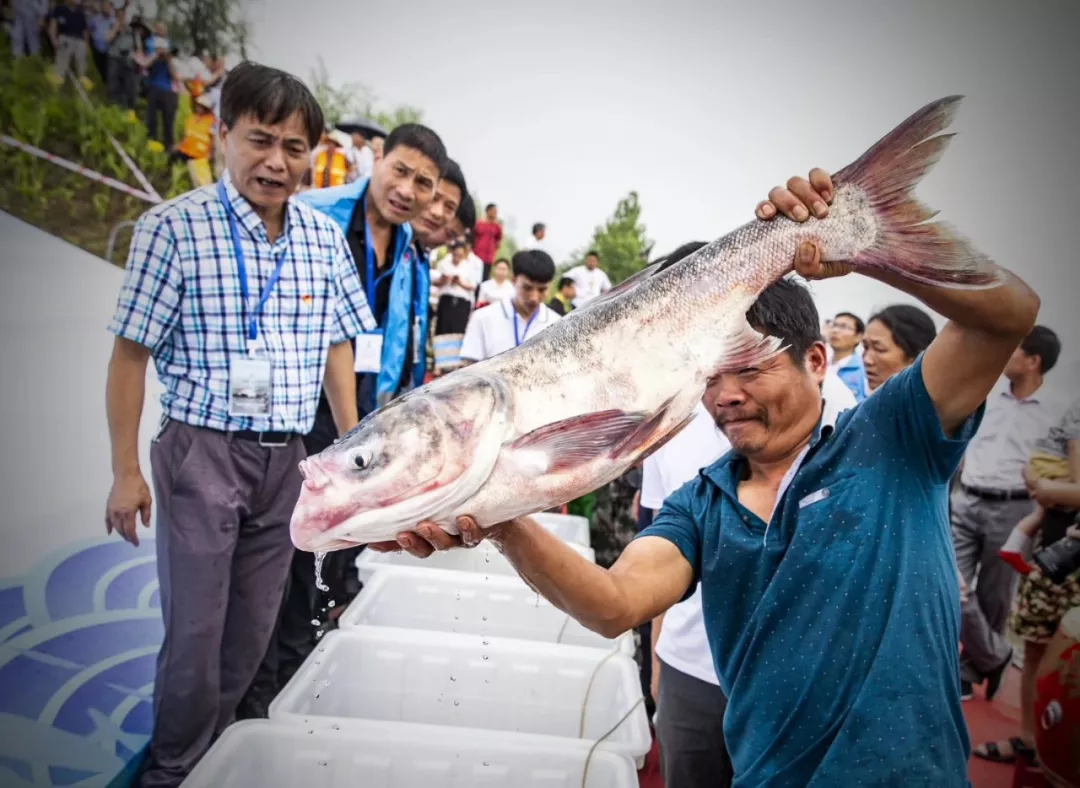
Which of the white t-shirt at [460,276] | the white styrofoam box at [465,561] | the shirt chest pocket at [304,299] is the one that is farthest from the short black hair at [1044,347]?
the white t-shirt at [460,276]

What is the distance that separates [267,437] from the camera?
2.86 meters

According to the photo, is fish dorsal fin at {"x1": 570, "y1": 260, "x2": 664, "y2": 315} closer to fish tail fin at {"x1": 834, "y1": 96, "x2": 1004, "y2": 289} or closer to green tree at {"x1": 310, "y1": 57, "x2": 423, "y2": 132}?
fish tail fin at {"x1": 834, "y1": 96, "x2": 1004, "y2": 289}

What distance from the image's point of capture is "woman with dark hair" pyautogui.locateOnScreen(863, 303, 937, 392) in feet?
12.5

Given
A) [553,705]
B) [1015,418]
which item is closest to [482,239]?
[1015,418]

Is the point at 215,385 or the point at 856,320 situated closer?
the point at 215,385

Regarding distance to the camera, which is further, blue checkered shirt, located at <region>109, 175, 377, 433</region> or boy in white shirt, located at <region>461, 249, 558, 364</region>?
boy in white shirt, located at <region>461, 249, 558, 364</region>

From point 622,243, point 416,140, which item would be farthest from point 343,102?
A: point 622,243

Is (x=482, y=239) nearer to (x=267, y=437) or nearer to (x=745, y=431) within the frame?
(x=267, y=437)

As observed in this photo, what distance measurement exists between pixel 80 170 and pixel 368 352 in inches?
72.0

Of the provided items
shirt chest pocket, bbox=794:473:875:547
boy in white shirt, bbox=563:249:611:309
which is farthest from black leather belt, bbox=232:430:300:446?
boy in white shirt, bbox=563:249:611:309

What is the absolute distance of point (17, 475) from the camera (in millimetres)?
2990

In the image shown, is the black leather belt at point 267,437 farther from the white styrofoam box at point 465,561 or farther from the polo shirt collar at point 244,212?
the white styrofoam box at point 465,561

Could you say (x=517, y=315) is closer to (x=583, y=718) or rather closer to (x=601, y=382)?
(x=583, y=718)

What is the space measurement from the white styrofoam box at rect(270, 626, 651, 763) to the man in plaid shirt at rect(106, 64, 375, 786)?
0.60 metres
